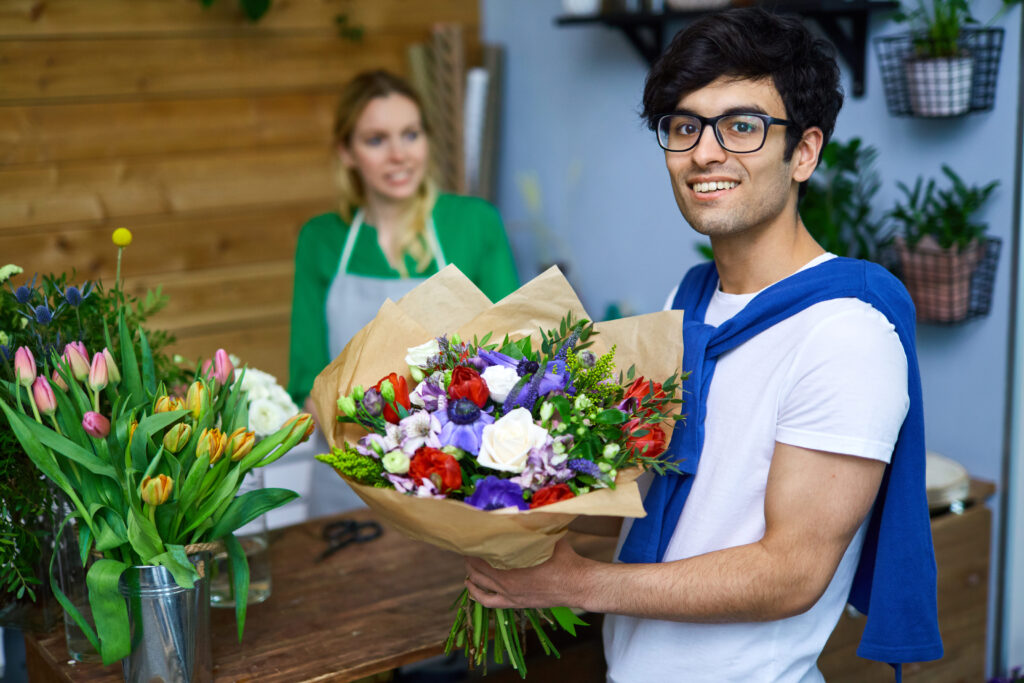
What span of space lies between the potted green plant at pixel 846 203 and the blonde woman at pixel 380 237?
77 cm

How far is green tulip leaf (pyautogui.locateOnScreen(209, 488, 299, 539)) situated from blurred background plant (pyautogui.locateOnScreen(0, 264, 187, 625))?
0.26m

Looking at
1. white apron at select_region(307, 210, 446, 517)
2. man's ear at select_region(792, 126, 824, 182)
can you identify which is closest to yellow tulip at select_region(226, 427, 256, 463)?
man's ear at select_region(792, 126, 824, 182)

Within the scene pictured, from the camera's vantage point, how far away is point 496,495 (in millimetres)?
1118

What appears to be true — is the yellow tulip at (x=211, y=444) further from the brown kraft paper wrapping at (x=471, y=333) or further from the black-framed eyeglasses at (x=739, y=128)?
the black-framed eyeglasses at (x=739, y=128)

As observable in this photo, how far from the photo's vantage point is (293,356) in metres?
2.47

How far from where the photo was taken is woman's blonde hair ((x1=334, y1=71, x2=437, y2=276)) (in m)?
2.51

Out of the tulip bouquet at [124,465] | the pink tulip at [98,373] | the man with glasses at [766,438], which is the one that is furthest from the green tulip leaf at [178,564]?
the man with glasses at [766,438]

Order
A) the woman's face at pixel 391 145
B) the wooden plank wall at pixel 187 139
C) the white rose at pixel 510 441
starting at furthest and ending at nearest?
the wooden plank wall at pixel 187 139 → the woman's face at pixel 391 145 → the white rose at pixel 510 441

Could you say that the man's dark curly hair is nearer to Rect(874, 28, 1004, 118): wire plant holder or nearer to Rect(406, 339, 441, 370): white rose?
Rect(406, 339, 441, 370): white rose

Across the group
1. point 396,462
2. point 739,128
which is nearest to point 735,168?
point 739,128

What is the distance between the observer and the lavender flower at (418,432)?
1.17 meters

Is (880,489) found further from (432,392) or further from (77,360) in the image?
(77,360)

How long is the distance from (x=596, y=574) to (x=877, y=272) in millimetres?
532

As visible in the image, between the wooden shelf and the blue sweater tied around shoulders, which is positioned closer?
the blue sweater tied around shoulders
